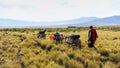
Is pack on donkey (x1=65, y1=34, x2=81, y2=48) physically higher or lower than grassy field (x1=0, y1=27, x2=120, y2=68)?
higher

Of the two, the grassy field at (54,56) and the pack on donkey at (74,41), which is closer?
the grassy field at (54,56)

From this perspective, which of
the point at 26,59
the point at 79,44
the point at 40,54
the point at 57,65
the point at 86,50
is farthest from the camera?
the point at 79,44

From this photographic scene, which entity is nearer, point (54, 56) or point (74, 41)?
point (54, 56)

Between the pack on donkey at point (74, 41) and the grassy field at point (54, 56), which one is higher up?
the pack on donkey at point (74, 41)

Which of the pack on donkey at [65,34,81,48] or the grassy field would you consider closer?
the grassy field

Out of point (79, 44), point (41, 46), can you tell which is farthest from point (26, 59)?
point (79, 44)

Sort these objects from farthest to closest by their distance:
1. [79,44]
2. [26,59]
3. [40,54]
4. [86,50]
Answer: [79,44], [86,50], [40,54], [26,59]

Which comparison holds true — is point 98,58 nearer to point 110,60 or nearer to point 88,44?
point 110,60

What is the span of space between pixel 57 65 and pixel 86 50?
550 centimetres

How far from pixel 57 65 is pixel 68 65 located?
3.70ft

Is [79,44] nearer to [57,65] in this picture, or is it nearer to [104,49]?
[104,49]

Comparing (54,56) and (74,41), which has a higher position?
(74,41)

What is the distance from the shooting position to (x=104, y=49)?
25.4 m

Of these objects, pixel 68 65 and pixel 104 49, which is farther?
pixel 104 49
